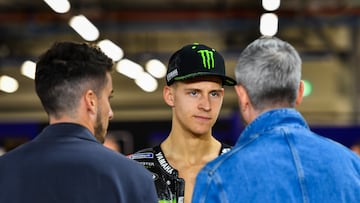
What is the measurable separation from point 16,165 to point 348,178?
40.8 inches

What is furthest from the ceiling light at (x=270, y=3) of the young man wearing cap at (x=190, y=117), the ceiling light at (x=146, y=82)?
the young man wearing cap at (x=190, y=117)

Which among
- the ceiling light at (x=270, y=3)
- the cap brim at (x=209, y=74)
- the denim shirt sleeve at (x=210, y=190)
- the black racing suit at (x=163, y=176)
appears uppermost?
the cap brim at (x=209, y=74)

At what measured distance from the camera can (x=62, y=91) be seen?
2643 millimetres

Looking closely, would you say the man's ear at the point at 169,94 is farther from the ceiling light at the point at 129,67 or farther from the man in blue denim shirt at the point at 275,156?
the ceiling light at the point at 129,67

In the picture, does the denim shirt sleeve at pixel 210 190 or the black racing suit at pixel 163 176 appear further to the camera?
the black racing suit at pixel 163 176

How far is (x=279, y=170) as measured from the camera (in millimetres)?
2564

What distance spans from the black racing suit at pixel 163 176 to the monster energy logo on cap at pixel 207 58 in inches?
17.7

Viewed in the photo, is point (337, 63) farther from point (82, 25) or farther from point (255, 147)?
point (255, 147)

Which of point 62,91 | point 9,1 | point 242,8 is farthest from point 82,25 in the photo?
point 62,91

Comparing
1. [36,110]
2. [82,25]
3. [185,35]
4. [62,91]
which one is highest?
[62,91]

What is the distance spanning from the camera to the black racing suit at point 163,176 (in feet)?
11.8

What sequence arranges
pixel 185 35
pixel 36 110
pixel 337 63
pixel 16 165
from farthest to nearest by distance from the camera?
1. pixel 36 110
2. pixel 337 63
3. pixel 185 35
4. pixel 16 165

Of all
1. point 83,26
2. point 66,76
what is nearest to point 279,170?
point 66,76

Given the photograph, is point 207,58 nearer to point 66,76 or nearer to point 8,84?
point 66,76
